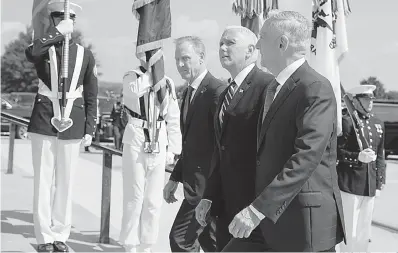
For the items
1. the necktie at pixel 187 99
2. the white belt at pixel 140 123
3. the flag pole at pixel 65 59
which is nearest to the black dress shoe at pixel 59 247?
the flag pole at pixel 65 59

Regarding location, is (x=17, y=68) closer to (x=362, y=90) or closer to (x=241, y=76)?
(x=362, y=90)

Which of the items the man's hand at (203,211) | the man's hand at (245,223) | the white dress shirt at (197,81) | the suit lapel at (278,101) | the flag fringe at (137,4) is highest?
the flag fringe at (137,4)

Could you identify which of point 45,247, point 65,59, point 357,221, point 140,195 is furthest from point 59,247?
point 357,221

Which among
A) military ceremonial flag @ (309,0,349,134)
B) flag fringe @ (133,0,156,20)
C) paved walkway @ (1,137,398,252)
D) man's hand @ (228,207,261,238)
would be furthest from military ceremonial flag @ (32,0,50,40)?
man's hand @ (228,207,261,238)

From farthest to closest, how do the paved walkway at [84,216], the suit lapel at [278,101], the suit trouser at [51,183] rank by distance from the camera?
the paved walkway at [84,216]
the suit trouser at [51,183]
the suit lapel at [278,101]

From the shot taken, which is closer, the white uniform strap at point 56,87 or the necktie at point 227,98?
the necktie at point 227,98

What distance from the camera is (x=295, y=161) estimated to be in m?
2.93

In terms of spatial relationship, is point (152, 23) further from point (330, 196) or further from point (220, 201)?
point (330, 196)

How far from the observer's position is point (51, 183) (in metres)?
5.96

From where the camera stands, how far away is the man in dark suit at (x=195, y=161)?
4.66m

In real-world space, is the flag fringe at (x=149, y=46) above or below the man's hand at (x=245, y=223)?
above

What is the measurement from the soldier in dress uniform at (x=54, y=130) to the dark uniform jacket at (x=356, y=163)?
8.71 ft

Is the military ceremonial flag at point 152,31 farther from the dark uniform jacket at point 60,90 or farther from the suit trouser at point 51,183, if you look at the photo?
the suit trouser at point 51,183

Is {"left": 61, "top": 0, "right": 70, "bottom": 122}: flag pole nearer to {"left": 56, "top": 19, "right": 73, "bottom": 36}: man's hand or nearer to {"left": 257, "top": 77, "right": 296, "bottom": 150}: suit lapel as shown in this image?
{"left": 56, "top": 19, "right": 73, "bottom": 36}: man's hand
